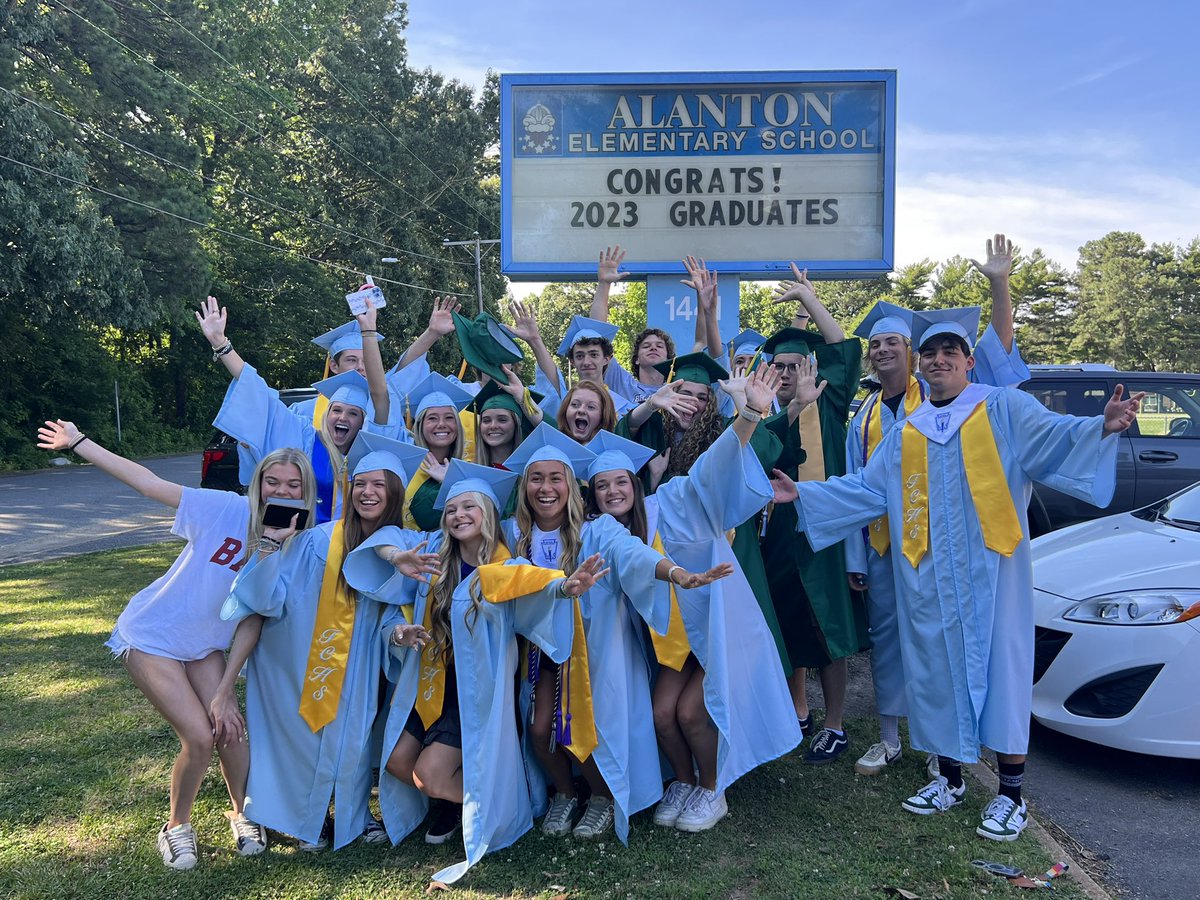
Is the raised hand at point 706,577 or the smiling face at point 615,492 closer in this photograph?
the raised hand at point 706,577

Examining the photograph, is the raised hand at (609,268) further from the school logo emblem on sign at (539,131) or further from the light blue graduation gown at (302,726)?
the light blue graduation gown at (302,726)

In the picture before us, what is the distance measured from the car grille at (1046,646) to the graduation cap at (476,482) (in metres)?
2.66

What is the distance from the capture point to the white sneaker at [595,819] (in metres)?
3.52

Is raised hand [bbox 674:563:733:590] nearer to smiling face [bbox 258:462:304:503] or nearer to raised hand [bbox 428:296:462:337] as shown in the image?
smiling face [bbox 258:462:304:503]

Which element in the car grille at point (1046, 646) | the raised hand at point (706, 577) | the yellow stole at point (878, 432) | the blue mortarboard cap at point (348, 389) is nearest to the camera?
the raised hand at point (706, 577)

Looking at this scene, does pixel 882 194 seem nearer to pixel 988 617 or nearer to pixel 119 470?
pixel 988 617

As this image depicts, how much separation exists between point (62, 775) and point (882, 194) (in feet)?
21.7

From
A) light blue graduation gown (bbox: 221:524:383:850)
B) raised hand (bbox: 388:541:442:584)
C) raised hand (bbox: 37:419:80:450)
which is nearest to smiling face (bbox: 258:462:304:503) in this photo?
light blue graduation gown (bbox: 221:524:383:850)

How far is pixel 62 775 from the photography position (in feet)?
13.7

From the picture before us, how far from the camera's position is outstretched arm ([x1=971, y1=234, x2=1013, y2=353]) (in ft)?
13.6

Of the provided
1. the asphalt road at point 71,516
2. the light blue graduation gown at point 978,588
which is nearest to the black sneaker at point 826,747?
the light blue graduation gown at point 978,588

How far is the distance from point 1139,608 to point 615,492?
2.47 meters

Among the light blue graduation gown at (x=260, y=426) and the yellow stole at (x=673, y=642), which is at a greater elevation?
the light blue graduation gown at (x=260, y=426)

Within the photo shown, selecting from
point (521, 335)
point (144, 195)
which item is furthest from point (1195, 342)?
point (521, 335)
